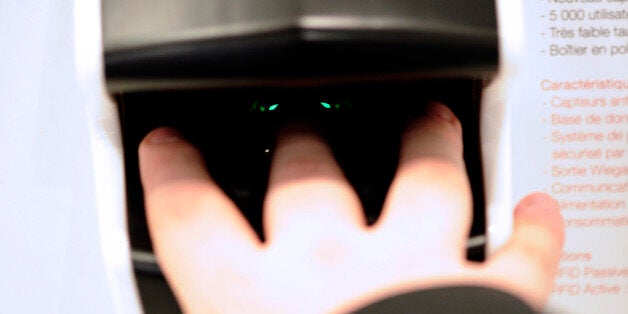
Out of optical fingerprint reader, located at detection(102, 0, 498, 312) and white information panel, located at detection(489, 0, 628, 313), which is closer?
optical fingerprint reader, located at detection(102, 0, 498, 312)

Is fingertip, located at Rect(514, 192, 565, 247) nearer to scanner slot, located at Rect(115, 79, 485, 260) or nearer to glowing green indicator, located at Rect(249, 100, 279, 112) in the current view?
scanner slot, located at Rect(115, 79, 485, 260)

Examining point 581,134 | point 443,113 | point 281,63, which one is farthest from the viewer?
point 581,134

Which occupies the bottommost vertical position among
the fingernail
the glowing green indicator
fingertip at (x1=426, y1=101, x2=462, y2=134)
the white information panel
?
the white information panel

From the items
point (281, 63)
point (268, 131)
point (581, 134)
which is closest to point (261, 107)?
point (268, 131)

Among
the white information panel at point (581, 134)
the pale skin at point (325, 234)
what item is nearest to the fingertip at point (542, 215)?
the pale skin at point (325, 234)

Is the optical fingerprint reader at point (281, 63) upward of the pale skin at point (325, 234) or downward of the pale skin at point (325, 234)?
upward

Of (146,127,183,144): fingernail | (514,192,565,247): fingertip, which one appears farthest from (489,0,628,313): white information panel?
(146,127,183,144): fingernail

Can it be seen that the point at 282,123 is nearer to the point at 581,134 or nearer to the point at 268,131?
the point at 268,131

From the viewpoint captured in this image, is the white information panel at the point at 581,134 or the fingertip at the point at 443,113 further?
the white information panel at the point at 581,134

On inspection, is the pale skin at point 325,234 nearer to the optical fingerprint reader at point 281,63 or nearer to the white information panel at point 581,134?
the optical fingerprint reader at point 281,63
